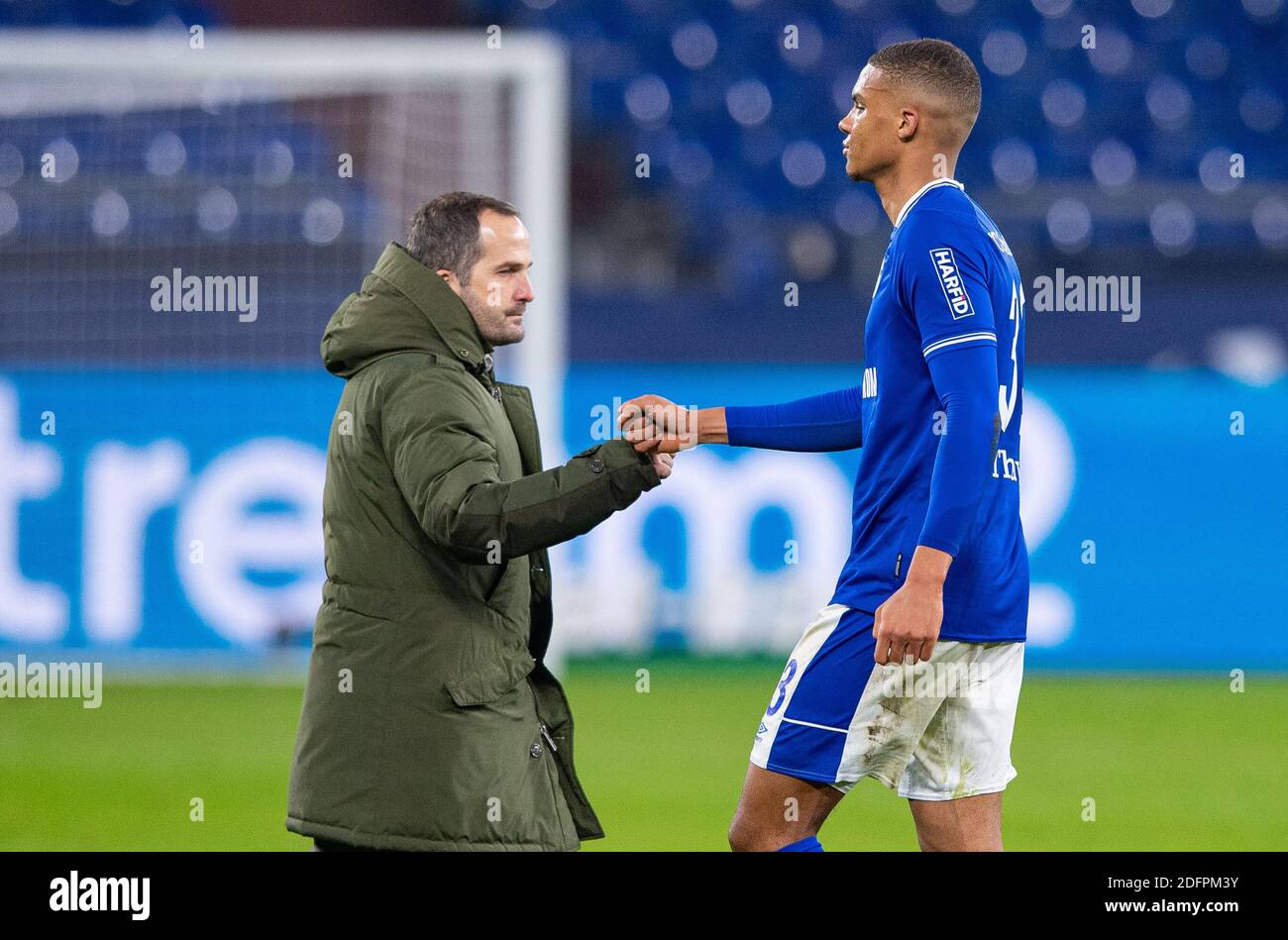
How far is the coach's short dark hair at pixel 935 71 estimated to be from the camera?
3.19 m

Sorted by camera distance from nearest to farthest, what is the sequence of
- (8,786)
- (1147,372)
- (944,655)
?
(944,655) → (8,786) → (1147,372)

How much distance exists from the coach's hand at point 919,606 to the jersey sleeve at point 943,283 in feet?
1.25

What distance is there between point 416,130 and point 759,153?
15.9 ft

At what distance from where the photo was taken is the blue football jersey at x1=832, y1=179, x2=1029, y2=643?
9.94ft

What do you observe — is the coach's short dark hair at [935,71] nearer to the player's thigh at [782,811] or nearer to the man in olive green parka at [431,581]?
the man in olive green parka at [431,581]

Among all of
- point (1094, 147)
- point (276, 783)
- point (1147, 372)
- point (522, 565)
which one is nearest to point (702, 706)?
point (276, 783)

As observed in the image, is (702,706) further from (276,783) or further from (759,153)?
(759,153)

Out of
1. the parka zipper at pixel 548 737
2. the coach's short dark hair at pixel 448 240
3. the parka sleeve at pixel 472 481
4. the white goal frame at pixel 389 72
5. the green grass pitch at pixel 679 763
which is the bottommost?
the green grass pitch at pixel 679 763

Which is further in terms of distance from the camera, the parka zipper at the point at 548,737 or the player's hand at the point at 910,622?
the parka zipper at the point at 548,737

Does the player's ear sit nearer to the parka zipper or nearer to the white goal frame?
the parka zipper

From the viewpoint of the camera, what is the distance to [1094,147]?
12.5 m

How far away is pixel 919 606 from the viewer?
288 cm

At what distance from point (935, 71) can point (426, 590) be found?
145 cm

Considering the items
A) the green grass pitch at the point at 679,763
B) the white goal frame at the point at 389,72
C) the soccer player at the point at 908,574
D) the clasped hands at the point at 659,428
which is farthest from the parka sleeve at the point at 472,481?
the white goal frame at the point at 389,72
